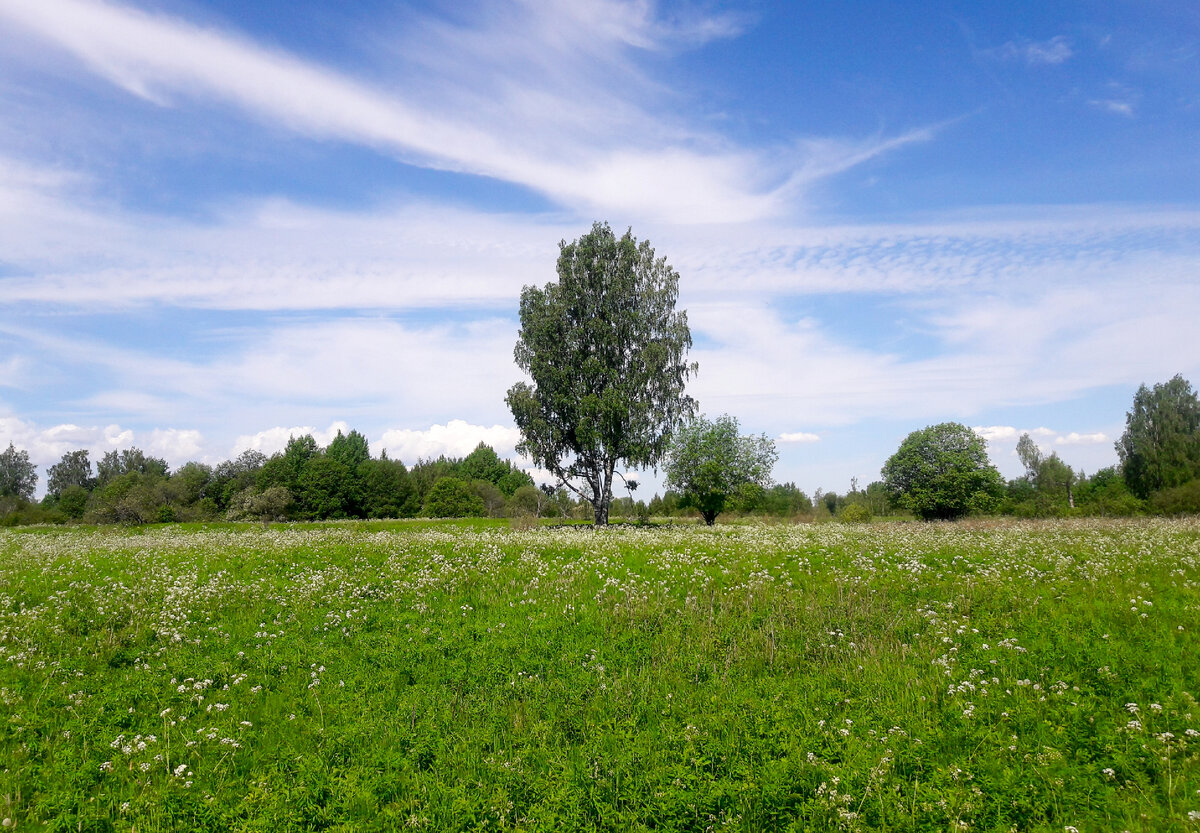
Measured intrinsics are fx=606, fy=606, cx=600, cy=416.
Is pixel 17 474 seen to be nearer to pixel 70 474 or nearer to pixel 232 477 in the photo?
pixel 70 474

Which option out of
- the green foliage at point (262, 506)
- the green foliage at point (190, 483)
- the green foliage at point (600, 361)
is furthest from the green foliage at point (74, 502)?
the green foliage at point (600, 361)

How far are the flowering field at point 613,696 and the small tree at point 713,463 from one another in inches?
1257

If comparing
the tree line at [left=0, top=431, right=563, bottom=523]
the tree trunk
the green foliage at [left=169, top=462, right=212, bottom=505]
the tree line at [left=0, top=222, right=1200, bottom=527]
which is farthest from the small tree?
the green foliage at [left=169, top=462, right=212, bottom=505]

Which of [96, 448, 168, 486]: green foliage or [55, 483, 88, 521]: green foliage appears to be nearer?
[55, 483, 88, 521]: green foliage

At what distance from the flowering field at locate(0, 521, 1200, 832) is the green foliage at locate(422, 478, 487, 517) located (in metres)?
81.8

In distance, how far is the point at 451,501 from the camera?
100625mm

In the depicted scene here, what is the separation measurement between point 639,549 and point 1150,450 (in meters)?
90.2

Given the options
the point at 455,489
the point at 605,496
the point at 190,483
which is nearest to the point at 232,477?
the point at 190,483

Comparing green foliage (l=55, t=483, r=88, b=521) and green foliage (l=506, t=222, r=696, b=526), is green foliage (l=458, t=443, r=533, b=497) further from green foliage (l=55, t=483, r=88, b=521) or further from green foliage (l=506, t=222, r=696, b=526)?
green foliage (l=506, t=222, r=696, b=526)

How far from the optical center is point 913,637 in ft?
41.2

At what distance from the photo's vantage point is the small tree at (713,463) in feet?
168

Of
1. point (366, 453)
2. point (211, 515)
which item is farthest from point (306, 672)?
point (366, 453)

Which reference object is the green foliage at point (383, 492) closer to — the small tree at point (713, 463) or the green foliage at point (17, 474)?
the small tree at point (713, 463)

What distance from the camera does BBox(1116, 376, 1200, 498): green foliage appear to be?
246 ft
